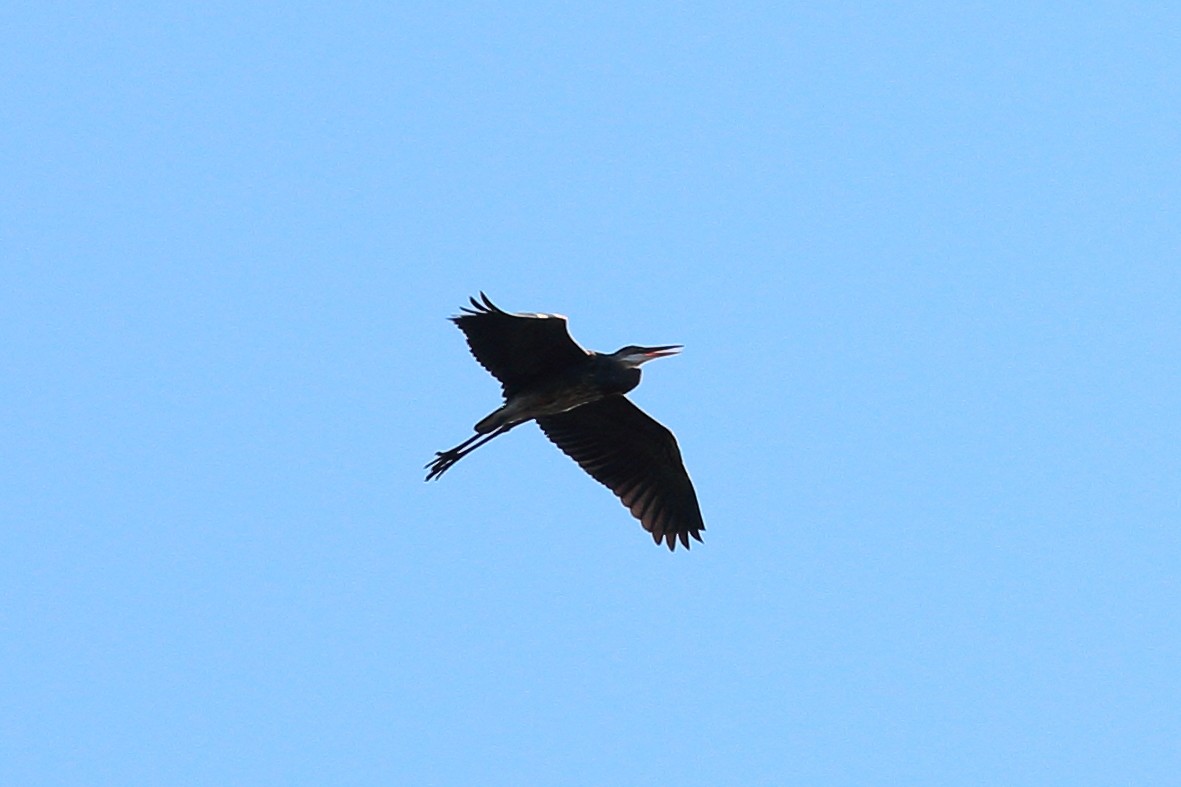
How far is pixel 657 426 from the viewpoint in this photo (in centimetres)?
1697

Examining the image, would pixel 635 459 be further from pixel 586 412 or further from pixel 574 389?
pixel 574 389

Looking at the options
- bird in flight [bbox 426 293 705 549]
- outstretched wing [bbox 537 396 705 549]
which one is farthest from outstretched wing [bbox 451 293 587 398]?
outstretched wing [bbox 537 396 705 549]

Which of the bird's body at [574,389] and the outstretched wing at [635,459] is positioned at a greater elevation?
the outstretched wing at [635,459]

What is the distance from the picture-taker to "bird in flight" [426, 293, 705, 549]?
50.5ft

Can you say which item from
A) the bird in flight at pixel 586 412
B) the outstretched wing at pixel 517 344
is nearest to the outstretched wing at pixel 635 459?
the bird in flight at pixel 586 412

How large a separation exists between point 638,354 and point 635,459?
1.87m

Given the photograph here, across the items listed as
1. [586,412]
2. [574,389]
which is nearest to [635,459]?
[586,412]

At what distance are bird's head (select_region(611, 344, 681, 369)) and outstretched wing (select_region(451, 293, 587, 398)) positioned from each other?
34 cm

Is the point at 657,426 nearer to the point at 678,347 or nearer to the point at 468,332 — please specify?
the point at 678,347

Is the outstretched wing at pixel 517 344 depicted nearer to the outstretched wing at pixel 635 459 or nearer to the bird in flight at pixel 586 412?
the bird in flight at pixel 586 412

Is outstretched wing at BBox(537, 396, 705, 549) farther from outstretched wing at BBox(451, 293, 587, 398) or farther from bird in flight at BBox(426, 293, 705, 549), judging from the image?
outstretched wing at BBox(451, 293, 587, 398)

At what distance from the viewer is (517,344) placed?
50.8 ft

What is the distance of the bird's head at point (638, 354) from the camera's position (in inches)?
620

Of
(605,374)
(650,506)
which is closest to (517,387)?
(605,374)
